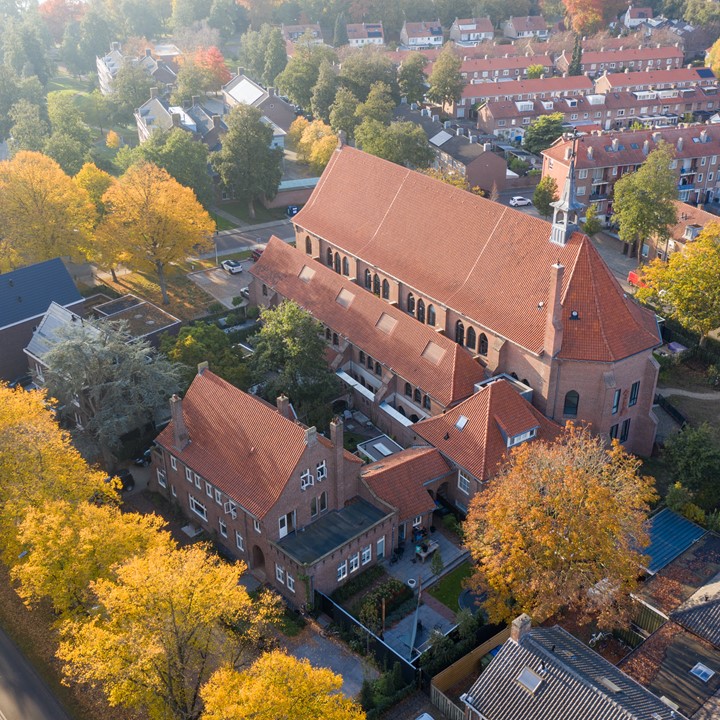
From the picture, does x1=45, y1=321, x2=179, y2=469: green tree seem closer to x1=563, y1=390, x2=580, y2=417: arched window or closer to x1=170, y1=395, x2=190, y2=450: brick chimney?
x1=170, y1=395, x2=190, y2=450: brick chimney

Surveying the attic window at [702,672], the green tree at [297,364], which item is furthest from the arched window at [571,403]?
the attic window at [702,672]

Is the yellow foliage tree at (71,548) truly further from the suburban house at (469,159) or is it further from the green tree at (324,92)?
the green tree at (324,92)

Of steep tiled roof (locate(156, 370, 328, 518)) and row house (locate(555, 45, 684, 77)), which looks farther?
row house (locate(555, 45, 684, 77))

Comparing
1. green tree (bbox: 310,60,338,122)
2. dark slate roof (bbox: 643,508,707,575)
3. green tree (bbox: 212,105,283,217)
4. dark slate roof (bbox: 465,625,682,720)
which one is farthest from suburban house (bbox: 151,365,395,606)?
green tree (bbox: 310,60,338,122)

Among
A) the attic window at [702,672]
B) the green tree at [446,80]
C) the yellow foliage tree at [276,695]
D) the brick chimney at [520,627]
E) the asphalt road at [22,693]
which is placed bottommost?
the asphalt road at [22,693]

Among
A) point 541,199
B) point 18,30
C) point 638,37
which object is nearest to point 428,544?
point 541,199

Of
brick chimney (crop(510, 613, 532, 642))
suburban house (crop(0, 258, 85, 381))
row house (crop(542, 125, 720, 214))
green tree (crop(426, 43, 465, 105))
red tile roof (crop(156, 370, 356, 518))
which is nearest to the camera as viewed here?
brick chimney (crop(510, 613, 532, 642))

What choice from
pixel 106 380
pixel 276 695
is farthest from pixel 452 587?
pixel 106 380
